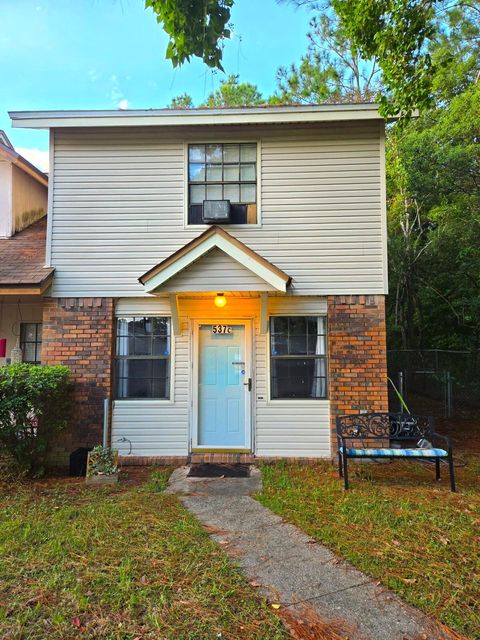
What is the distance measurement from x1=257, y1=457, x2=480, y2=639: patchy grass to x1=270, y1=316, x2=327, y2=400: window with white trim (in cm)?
113

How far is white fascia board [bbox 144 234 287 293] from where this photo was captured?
19.0 feet

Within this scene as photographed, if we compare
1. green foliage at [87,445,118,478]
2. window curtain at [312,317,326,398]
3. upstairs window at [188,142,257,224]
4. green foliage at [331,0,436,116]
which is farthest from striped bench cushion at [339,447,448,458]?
green foliage at [331,0,436,116]

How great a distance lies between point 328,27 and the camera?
56.1 ft

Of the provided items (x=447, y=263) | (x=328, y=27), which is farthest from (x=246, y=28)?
(x=328, y=27)

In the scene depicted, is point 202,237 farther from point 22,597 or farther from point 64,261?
point 22,597

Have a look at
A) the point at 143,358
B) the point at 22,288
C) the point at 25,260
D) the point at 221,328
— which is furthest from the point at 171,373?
the point at 25,260

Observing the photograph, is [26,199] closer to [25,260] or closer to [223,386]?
[25,260]

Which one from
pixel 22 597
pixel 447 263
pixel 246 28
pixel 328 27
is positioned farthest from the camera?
pixel 328 27

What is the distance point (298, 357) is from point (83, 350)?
11.2ft

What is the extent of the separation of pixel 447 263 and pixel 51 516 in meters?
14.8

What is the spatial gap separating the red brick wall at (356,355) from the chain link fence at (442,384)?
5.34m

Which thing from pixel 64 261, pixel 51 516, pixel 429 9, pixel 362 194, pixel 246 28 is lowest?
pixel 51 516

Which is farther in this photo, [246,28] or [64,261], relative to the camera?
[64,261]

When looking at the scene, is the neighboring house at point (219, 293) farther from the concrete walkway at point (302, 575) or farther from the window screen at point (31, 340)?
the concrete walkway at point (302, 575)
